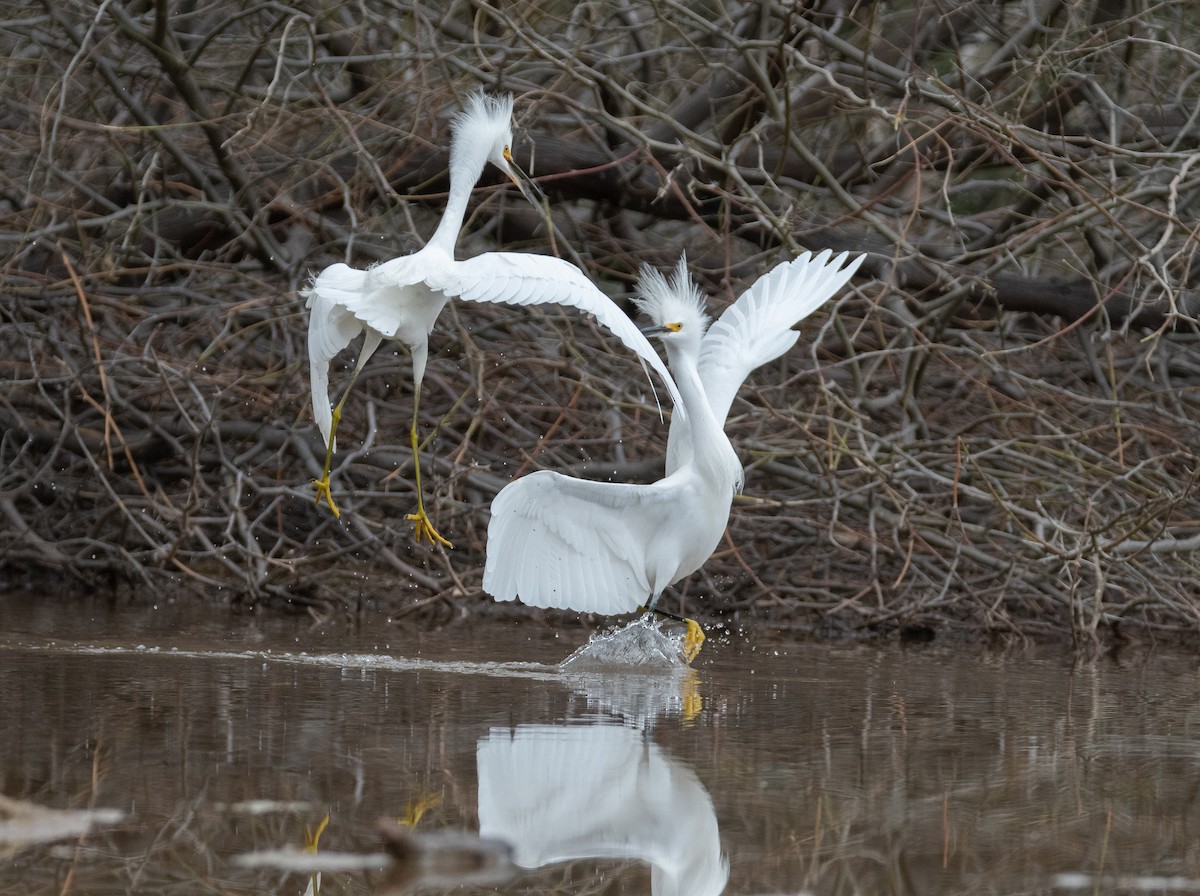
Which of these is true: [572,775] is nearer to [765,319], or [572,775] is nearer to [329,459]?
[329,459]

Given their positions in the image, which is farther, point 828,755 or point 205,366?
point 205,366

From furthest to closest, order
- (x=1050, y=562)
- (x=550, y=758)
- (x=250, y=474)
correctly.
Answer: (x=250, y=474) < (x=1050, y=562) < (x=550, y=758)

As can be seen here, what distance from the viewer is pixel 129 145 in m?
8.33

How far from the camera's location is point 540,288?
483cm

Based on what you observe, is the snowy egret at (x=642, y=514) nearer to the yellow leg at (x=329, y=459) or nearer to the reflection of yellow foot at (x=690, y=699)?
the reflection of yellow foot at (x=690, y=699)

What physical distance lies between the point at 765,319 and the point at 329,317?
1842 mm

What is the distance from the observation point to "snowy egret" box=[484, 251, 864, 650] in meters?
5.68

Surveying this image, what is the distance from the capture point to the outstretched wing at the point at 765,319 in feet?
20.7

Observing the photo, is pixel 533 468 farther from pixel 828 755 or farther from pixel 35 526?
pixel 828 755

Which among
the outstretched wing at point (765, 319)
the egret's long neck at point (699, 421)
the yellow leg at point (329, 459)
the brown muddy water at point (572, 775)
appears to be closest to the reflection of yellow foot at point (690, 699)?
the brown muddy water at point (572, 775)

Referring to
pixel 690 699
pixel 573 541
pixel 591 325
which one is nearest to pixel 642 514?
pixel 573 541

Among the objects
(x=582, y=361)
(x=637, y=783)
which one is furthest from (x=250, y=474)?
(x=637, y=783)

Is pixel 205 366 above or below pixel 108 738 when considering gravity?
above

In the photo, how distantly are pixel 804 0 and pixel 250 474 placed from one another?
11.5 feet
